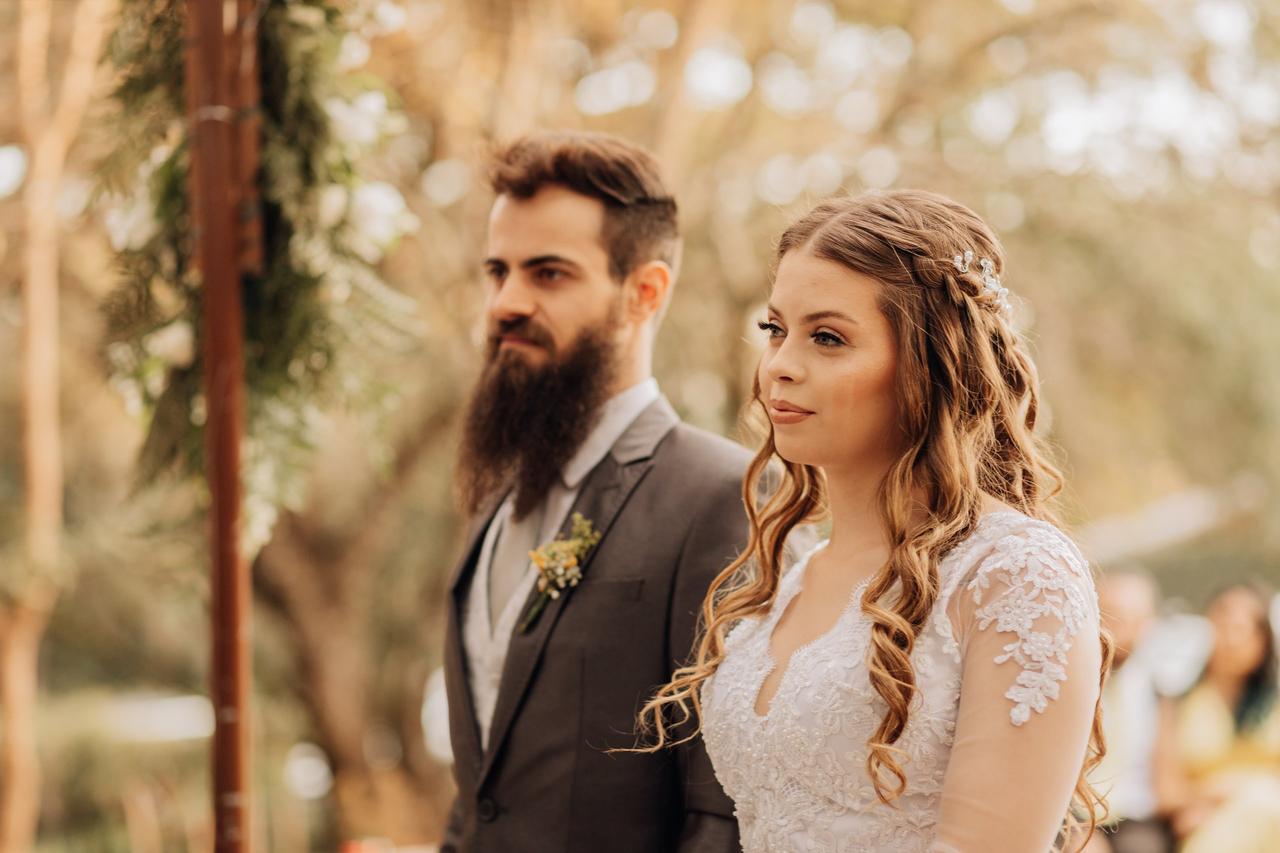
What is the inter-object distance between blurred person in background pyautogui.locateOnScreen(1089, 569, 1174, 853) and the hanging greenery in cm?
352

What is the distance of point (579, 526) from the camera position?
264cm

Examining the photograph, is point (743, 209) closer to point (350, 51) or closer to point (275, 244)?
point (350, 51)

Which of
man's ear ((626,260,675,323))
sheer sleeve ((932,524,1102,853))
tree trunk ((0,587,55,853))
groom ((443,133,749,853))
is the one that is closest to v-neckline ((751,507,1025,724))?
sheer sleeve ((932,524,1102,853))

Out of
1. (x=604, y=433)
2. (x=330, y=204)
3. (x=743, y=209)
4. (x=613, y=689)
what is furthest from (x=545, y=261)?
(x=743, y=209)

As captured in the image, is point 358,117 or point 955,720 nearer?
point 955,720

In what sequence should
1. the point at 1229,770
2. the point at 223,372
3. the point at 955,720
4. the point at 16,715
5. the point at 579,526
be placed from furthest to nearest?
the point at 16,715 < the point at 1229,770 < the point at 223,372 < the point at 579,526 < the point at 955,720

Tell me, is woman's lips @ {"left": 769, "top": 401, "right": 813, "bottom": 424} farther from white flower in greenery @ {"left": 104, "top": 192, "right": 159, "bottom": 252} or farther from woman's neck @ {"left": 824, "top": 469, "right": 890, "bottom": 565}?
white flower in greenery @ {"left": 104, "top": 192, "right": 159, "bottom": 252}

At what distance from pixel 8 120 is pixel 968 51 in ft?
16.3

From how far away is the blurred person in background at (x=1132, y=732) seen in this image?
5613mm

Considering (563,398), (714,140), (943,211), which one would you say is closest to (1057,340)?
(714,140)

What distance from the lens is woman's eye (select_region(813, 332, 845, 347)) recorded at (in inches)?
72.9

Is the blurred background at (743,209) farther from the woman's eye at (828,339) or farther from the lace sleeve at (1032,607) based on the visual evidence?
the lace sleeve at (1032,607)

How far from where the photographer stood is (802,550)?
2443 mm

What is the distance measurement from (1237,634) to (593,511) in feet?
13.8
